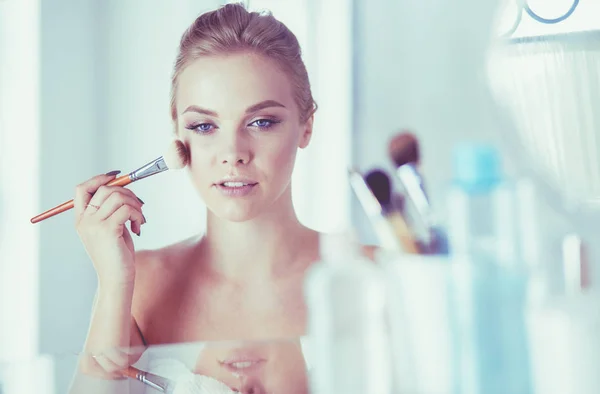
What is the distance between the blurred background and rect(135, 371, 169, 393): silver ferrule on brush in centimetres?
8

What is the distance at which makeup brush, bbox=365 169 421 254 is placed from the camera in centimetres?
81

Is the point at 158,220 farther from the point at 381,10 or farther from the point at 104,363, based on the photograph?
the point at 381,10

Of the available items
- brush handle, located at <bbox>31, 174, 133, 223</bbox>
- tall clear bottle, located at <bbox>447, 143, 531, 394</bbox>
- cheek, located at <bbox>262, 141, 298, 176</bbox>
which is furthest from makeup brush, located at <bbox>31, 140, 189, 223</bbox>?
tall clear bottle, located at <bbox>447, 143, 531, 394</bbox>

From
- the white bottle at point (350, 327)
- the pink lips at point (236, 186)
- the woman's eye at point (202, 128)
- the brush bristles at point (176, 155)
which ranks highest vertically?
the woman's eye at point (202, 128)

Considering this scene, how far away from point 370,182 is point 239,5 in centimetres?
27

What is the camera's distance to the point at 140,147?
33.1 inches

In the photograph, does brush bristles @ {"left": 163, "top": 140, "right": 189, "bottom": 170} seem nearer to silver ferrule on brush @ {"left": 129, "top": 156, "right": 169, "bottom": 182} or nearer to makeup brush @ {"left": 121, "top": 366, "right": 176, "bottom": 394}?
silver ferrule on brush @ {"left": 129, "top": 156, "right": 169, "bottom": 182}

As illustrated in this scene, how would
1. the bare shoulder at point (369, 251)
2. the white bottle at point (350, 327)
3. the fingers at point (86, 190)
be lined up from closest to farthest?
the white bottle at point (350, 327), the fingers at point (86, 190), the bare shoulder at point (369, 251)

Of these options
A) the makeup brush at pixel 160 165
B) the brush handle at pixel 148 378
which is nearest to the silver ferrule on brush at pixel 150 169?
the makeup brush at pixel 160 165

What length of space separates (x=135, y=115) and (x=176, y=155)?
0.21 ft

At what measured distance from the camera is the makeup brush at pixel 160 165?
837 mm

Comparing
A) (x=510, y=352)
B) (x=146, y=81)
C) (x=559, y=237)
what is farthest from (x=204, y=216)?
(x=559, y=237)

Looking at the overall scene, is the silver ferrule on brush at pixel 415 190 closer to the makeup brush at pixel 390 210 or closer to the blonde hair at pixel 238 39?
the makeup brush at pixel 390 210

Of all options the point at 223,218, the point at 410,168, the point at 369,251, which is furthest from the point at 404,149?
the point at 223,218
